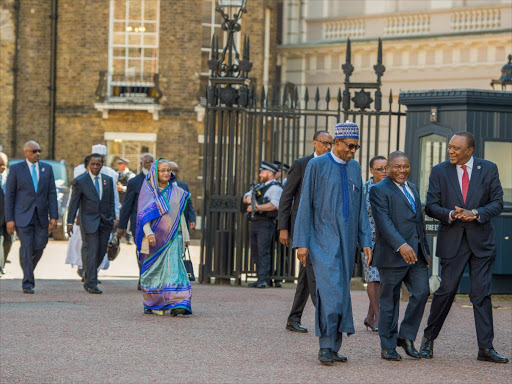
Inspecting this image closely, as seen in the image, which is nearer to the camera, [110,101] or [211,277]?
[211,277]

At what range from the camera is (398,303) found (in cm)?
965

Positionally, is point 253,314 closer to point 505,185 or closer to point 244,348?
point 244,348

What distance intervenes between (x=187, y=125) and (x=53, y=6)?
4.74 m

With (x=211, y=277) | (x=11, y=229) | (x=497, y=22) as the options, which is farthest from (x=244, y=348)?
(x=497, y=22)

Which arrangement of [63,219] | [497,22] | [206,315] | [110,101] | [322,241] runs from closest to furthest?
[322,241] < [206,315] < [63,219] < [497,22] < [110,101]

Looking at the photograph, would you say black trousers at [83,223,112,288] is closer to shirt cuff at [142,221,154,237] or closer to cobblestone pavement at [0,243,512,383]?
cobblestone pavement at [0,243,512,383]

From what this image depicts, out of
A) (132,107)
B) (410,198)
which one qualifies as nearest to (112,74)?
(132,107)

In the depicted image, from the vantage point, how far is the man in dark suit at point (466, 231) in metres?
9.59

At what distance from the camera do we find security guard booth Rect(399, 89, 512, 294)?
1419cm

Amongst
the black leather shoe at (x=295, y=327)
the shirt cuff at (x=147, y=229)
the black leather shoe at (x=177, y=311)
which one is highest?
the shirt cuff at (x=147, y=229)

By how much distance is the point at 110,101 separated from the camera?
101 ft

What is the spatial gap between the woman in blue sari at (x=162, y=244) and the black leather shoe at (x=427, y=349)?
3223 mm

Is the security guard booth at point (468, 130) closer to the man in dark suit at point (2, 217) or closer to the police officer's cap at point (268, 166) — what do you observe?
the police officer's cap at point (268, 166)

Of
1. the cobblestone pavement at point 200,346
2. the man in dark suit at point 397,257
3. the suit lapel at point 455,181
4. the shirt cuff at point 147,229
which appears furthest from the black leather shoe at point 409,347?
the shirt cuff at point 147,229
